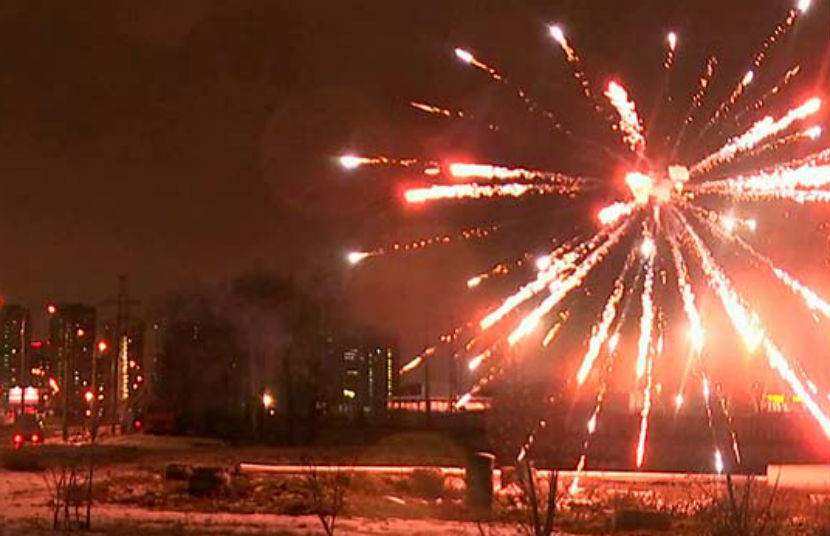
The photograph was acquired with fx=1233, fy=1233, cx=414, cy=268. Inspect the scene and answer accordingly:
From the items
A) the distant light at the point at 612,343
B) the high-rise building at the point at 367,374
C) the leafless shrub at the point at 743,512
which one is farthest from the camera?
the high-rise building at the point at 367,374

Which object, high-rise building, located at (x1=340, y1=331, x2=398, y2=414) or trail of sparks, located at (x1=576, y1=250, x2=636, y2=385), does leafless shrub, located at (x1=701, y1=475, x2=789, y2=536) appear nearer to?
trail of sparks, located at (x1=576, y1=250, x2=636, y2=385)

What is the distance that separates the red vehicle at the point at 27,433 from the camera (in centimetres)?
4956

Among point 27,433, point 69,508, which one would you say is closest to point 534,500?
point 69,508

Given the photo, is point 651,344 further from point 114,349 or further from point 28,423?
point 114,349

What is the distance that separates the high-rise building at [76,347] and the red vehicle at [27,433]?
1103 centimetres

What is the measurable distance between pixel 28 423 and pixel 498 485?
108 feet

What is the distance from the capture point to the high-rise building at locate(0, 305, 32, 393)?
333 ft

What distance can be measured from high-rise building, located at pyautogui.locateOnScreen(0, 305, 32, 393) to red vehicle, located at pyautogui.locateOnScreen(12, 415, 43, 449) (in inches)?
1853

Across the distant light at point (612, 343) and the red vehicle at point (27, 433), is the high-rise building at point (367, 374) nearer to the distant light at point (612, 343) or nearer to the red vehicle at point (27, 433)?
the red vehicle at point (27, 433)

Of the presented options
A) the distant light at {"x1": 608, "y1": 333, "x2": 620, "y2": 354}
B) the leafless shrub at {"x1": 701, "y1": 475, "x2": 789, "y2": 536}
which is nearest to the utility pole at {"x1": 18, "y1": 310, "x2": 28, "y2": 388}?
the distant light at {"x1": 608, "y1": 333, "x2": 620, "y2": 354}

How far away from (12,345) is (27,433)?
60.4 metres

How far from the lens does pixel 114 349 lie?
60125 millimetres

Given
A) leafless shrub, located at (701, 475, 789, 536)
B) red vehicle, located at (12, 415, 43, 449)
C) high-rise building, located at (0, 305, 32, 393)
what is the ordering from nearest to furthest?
1. leafless shrub, located at (701, 475, 789, 536)
2. red vehicle, located at (12, 415, 43, 449)
3. high-rise building, located at (0, 305, 32, 393)

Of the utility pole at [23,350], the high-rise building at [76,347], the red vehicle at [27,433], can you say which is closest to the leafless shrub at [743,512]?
the red vehicle at [27,433]
